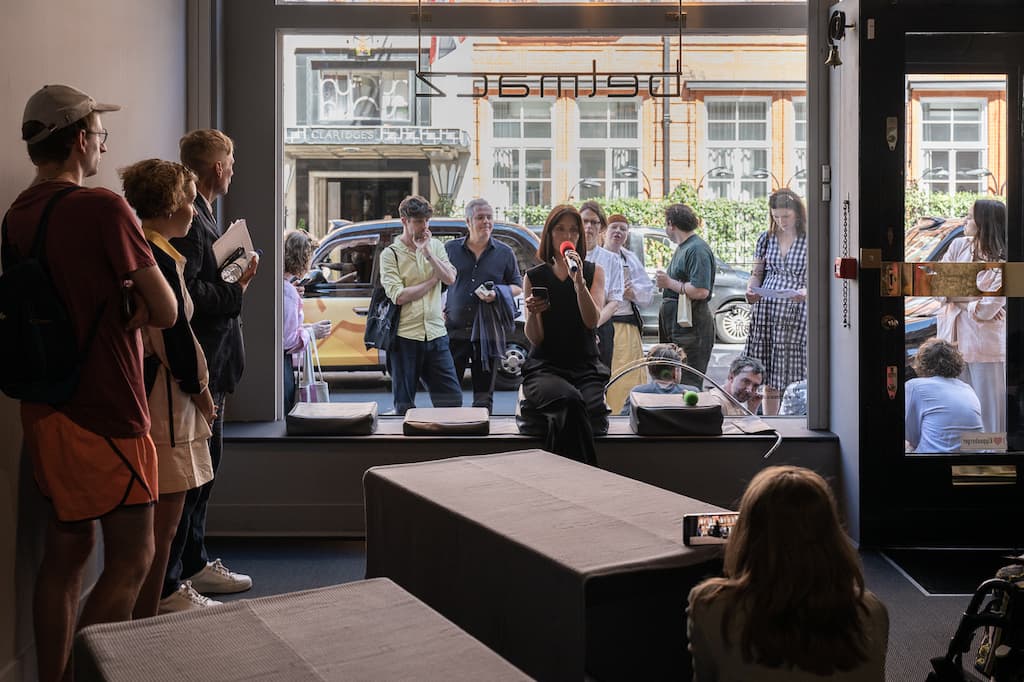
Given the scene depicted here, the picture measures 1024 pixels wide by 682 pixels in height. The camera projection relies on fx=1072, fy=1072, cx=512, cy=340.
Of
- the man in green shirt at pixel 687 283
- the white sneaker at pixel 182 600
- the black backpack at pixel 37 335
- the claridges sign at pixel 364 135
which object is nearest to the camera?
the black backpack at pixel 37 335

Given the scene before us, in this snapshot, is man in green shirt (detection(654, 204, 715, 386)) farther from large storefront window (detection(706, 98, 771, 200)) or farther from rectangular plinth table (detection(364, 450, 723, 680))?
rectangular plinth table (detection(364, 450, 723, 680))

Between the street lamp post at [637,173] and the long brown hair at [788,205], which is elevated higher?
the street lamp post at [637,173]

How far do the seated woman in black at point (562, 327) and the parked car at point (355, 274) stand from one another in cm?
19

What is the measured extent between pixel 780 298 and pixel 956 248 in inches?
32.9

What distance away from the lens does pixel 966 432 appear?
15.4ft

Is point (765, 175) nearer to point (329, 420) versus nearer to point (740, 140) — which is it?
point (740, 140)

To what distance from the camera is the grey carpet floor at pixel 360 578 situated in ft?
11.1

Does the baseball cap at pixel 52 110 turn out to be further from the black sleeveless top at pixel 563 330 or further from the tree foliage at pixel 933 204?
the tree foliage at pixel 933 204

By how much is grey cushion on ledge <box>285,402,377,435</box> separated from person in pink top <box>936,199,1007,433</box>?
255 centimetres

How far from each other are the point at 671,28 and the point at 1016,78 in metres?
1.53

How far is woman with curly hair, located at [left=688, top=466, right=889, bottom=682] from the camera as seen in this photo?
1847 mm

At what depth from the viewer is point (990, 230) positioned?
4.69 metres

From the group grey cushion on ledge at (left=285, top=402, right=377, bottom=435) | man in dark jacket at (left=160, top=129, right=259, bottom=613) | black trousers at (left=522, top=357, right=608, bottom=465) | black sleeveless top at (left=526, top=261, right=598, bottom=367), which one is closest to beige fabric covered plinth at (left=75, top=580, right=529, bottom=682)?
man in dark jacket at (left=160, top=129, right=259, bottom=613)

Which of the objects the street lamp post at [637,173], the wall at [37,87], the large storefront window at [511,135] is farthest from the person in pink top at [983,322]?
the wall at [37,87]
